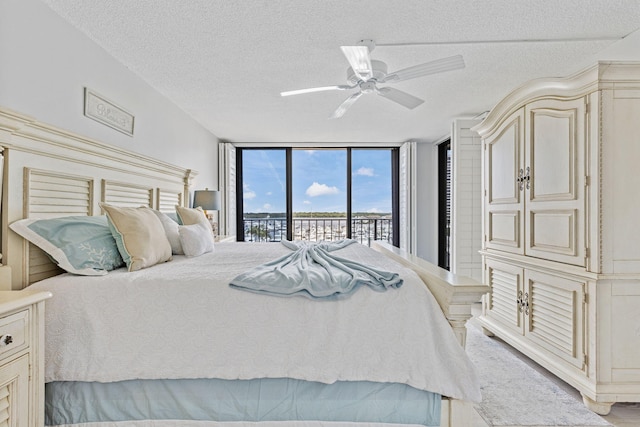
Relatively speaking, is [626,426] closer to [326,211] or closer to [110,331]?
[110,331]

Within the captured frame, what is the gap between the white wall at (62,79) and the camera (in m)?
1.84

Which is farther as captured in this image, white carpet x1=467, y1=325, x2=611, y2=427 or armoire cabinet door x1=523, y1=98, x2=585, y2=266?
armoire cabinet door x1=523, y1=98, x2=585, y2=266

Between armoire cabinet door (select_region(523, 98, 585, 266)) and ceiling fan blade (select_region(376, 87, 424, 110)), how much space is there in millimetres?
824

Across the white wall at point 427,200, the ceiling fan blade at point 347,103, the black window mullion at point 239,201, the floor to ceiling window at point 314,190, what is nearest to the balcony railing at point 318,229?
the floor to ceiling window at point 314,190

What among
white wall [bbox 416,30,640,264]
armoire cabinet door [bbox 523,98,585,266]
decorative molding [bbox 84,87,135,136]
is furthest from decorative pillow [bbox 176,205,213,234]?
white wall [bbox 416,30,640,264]

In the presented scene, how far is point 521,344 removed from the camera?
2.61m

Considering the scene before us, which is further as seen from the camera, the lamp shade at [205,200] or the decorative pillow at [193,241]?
the lamp shade at [205,200]

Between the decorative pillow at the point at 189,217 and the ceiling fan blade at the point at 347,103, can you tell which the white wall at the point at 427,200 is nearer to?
the ceiling fan blade at the point at 347,103

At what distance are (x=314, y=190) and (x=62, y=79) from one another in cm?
505

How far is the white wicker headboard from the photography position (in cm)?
169

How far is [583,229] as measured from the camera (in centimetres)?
204

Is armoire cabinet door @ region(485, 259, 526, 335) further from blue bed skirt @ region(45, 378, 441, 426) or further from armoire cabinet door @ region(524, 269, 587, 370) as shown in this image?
blue bed skirt @ region(45, 378, 441, 426)

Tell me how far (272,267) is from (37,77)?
5.70 ft

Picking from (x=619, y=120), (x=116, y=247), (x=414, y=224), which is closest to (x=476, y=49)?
(x=619, y=120)
